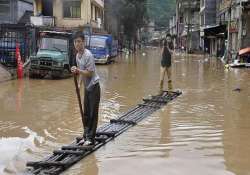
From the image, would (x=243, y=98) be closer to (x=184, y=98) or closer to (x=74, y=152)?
(x=184, y=98)

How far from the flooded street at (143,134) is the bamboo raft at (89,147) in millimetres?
141

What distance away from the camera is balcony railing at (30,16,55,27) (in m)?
44.9

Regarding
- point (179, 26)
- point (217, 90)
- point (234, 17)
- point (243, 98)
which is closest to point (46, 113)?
point (243, 98)

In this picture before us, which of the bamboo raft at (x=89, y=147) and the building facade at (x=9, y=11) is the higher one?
the building facade at (x=9, y=11)

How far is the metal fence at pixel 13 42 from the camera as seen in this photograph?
86.2 feet

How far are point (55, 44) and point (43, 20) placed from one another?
23.0 metres

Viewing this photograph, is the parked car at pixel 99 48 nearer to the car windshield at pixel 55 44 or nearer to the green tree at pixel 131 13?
the car windshield at pixel 55 44

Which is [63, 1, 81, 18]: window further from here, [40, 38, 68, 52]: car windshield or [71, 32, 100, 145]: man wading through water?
[71, 32, 100, 145]: man wading through water

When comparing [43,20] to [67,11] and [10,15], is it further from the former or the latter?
[10,15]

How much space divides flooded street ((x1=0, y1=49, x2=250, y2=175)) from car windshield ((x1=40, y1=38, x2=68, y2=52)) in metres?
7.22

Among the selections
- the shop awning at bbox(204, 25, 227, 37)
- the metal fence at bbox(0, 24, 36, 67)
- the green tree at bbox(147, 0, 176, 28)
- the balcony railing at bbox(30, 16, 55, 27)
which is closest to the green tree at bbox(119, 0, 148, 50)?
the shop awning at bbox(204, 25, 227, 37)

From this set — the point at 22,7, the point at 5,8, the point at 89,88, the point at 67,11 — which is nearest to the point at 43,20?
the point at 22,7

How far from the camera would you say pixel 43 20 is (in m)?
47.7

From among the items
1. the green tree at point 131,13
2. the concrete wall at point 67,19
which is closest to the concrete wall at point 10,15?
the concrete wall at point 67,19
